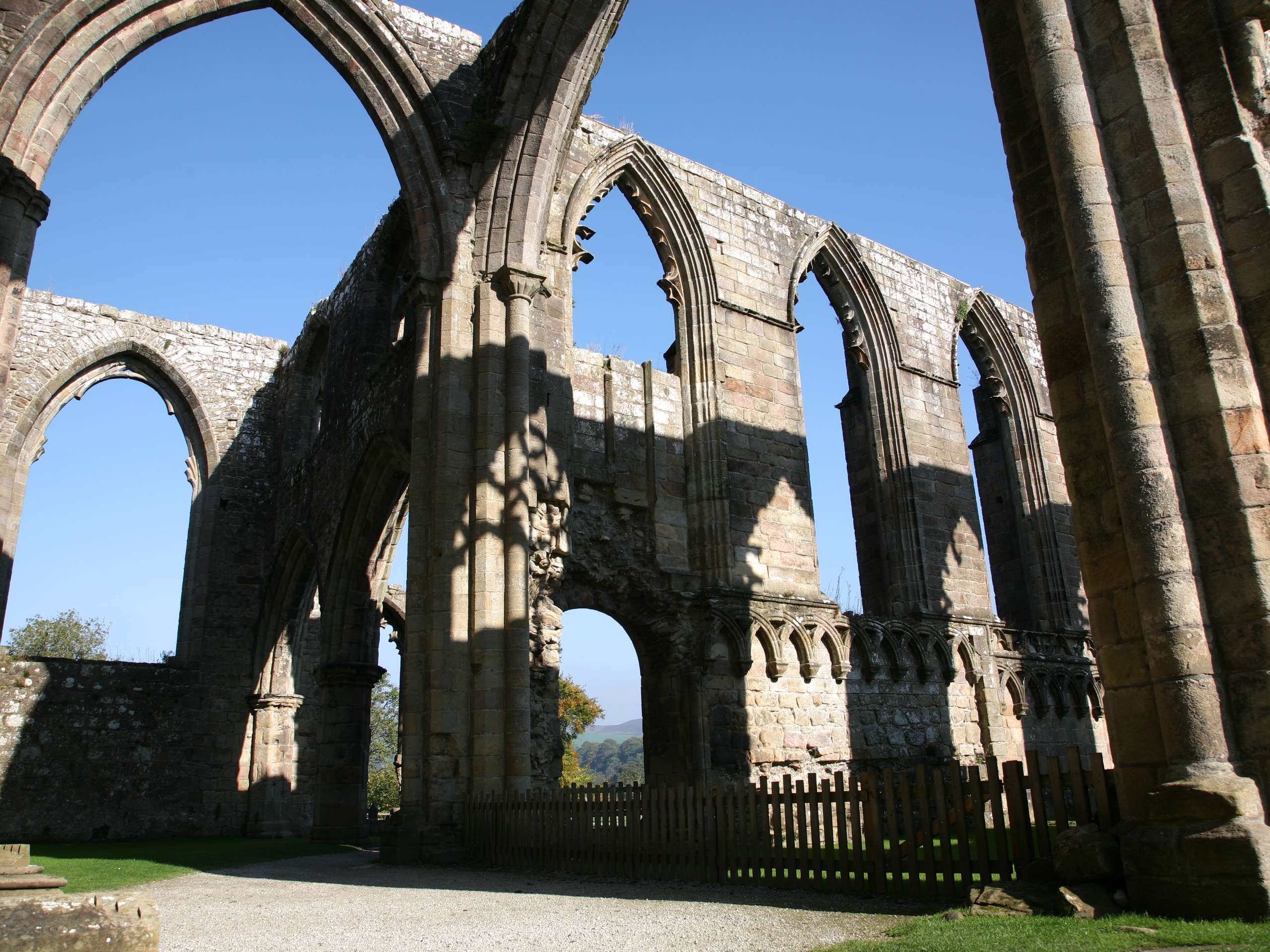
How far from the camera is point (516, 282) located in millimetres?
10086

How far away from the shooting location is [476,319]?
1009cm

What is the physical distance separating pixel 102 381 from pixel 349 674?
293 inches

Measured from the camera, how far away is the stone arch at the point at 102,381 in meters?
15.2

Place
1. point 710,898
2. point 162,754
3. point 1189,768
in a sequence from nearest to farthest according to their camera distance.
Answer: point 1189,768 → point 710,898 → point 162,754

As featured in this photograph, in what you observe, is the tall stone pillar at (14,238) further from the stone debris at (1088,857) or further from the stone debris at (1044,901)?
the stone debris at (1088,857)

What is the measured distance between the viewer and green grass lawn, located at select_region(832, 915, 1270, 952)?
3309 mm

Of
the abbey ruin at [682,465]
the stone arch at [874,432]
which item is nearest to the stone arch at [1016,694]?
the abbey ruin at [682,465]

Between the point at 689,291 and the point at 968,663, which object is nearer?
→ the point at 689,291

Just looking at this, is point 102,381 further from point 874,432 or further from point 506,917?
point 506,917

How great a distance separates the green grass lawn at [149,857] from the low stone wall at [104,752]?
0.51 m

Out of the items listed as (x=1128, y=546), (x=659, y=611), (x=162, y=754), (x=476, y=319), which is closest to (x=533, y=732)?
(x=659, y=611)

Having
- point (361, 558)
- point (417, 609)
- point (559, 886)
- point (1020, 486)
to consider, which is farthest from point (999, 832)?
point (1020, 486)

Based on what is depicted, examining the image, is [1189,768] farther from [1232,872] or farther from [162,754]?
[162,754]

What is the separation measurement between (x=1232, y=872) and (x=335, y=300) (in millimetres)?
15060
